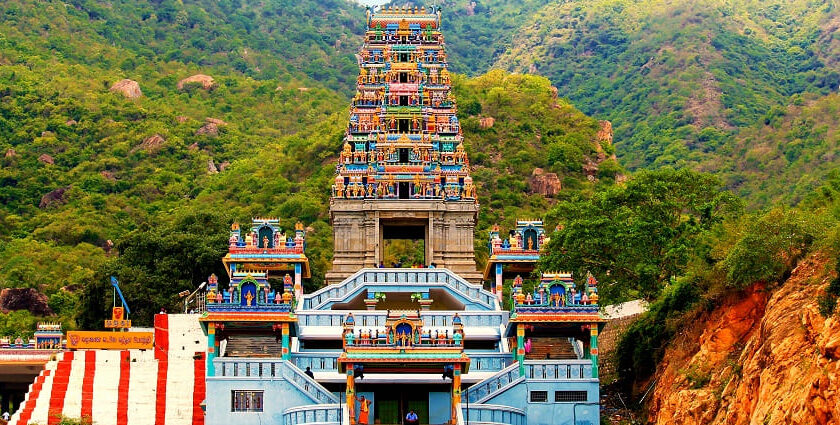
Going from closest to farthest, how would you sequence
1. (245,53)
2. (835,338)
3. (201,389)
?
(835,338) < (201,389) < (245,53)

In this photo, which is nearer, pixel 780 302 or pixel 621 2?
pixel 780 302

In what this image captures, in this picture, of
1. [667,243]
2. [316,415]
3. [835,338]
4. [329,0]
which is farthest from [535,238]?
[329,0]

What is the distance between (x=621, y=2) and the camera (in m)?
146

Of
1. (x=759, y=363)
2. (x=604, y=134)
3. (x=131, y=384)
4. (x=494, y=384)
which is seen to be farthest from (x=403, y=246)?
(x=759, y=363)

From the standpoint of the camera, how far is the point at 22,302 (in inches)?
2724

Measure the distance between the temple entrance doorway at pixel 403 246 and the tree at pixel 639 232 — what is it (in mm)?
7786

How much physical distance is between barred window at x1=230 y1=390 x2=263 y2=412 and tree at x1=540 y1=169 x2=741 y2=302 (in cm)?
1124

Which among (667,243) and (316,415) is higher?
(667,243)

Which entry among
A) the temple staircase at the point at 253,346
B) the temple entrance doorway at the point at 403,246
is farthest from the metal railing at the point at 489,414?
the temple entrance doorway at the point at 403,246

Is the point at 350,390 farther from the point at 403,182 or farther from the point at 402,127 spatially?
the point at 402,127

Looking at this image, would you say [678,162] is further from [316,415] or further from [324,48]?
[316,415]

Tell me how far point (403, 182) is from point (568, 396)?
1481cm

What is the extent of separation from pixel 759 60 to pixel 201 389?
88644 millimetres

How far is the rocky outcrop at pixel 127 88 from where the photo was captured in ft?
378
